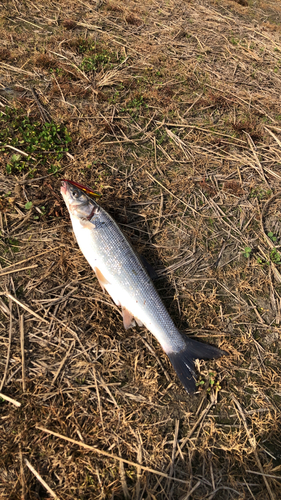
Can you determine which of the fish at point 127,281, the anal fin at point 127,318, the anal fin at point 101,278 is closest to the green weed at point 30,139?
the fish at point 127,281

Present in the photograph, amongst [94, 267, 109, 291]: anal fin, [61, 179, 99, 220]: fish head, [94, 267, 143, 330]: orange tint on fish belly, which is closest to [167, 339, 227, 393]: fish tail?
[94, 267, 143, 330]: orange tint on fish belly

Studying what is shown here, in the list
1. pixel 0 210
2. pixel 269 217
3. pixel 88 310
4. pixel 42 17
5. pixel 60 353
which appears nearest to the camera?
pixel 60 353

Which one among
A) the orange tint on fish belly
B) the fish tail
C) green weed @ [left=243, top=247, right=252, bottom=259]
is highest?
green weed @ [left=243, top=247, right=252, bottom=259]

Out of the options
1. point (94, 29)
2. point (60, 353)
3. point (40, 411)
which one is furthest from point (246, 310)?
point (94, 29)

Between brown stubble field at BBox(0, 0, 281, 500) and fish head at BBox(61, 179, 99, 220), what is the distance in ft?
1.36

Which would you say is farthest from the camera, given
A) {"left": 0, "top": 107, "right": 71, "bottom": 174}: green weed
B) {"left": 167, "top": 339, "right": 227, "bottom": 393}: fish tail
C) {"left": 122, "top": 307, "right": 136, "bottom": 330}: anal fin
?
{"left": 0, "top": 107, "right": 71, "bottom": 174}: green weed

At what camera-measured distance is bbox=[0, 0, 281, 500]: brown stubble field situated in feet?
8.54

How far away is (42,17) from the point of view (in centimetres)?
604

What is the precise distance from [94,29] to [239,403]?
24.2 ft

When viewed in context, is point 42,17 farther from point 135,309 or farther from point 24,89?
point 135,309

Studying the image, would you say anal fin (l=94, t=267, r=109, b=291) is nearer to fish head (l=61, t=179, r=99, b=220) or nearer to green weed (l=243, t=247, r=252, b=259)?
fish head (l=61, t=179, r=99, b=220)

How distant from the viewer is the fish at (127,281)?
2.98 meters

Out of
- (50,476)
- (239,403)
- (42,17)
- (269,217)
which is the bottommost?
(50,476)

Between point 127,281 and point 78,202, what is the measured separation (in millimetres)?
1051
